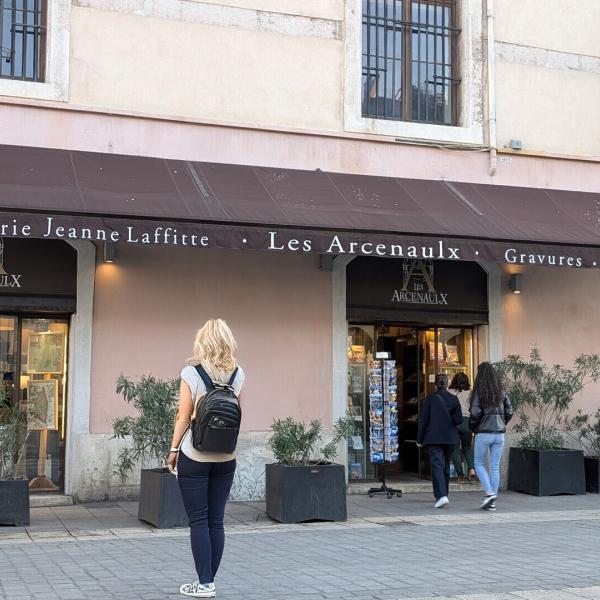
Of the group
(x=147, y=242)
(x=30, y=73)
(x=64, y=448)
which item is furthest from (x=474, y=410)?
(x=30, y=73)

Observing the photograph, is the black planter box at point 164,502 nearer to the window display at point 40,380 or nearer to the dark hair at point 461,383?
the window display at point 40,380

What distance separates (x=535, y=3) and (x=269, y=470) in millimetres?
8056

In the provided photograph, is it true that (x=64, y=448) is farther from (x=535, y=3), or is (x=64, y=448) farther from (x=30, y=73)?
(x=535, y=3)

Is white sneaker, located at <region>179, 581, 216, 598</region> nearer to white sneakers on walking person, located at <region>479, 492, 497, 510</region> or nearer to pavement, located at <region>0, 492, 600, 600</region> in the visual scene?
pavement, located at <region>0, 492, 600, 600</region>

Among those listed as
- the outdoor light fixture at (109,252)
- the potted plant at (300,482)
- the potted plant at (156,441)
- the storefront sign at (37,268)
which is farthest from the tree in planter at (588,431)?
the storefront sign at (37,268)

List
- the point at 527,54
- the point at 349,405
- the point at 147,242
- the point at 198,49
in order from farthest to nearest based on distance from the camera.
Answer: the point at 527,54, the point at 349,405, the point at 198,49, the point at 147,242

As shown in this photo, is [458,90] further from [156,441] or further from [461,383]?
[156,441]

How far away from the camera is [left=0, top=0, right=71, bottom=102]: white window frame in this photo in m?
10.9

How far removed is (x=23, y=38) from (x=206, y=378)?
715cm

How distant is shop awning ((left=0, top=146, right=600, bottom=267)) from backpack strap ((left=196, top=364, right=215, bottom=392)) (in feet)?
12.8

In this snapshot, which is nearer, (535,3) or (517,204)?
(517,204)

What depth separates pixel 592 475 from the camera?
12.4 meters

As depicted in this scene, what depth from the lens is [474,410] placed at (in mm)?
10672

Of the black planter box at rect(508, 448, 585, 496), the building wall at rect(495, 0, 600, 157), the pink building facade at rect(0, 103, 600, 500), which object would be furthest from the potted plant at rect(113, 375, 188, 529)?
the building wall at rect(495, 0, 600, 157)
